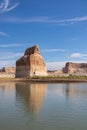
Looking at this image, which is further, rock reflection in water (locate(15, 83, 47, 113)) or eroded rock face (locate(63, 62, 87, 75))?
eroded rock face (locate(63, 62, 87, 75))

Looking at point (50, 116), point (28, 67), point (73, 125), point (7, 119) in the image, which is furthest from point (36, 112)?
point (28, 67)

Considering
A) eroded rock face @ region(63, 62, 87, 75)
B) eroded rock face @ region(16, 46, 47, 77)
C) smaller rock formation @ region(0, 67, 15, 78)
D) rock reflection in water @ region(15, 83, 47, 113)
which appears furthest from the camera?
eroded rock face @ region(63, 62, 87, 75)

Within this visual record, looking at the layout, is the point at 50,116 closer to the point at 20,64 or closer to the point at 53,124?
the point at 53,124

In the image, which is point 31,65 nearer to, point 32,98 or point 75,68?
point 32,98

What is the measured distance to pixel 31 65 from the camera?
73.0m

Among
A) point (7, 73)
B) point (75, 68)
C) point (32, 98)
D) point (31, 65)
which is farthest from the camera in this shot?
point (75, 68)

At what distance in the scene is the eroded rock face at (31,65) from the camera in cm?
7262

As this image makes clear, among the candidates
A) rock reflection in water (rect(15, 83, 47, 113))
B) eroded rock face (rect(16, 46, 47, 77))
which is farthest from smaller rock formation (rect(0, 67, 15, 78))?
rock reflection in water (rect(15, 83, 47, 113))

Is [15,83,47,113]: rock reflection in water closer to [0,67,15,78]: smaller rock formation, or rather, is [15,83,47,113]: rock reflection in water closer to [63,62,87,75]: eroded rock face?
[0,67,15,78]: smaller rock formation

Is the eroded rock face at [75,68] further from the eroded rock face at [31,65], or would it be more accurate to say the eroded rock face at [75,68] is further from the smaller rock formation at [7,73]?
the eroded rock face at [31,65]

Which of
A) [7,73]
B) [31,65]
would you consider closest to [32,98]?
[31,65]

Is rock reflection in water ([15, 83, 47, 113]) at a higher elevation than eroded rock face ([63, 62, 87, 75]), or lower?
lower

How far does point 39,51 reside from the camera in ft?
261

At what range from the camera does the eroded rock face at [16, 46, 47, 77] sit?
72625mm
